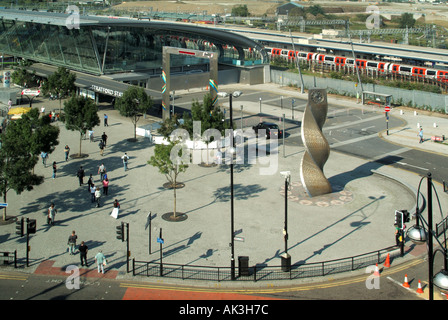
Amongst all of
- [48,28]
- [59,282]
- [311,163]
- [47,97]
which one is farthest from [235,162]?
[48,28]

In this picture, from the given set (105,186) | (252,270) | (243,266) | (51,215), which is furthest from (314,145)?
(51,215)

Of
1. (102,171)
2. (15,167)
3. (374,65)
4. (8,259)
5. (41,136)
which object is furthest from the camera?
(374,65)

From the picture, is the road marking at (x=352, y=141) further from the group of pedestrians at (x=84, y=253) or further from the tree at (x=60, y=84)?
the tree at (x=60, y=84)

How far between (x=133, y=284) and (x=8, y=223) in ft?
32.3

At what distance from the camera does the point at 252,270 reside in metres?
22.7

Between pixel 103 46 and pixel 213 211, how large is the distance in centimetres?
4027

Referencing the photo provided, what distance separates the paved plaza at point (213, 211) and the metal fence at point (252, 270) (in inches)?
24.3

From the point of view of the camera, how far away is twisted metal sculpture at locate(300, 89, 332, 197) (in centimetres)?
3070

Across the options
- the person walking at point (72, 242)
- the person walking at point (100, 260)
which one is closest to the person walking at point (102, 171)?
the person walking at point (72, 242)

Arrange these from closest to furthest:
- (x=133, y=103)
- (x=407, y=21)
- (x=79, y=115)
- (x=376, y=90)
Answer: (x=79, y=115) < (x=133, y=103) < (x=376, y=90) < (x=407, y=21)

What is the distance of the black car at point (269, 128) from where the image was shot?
1762 inches

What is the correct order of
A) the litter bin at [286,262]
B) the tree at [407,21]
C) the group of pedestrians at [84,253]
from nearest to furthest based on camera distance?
the group of pedestrians at [84,253]
the litter bin at [286,262]
the tree at [407,21]

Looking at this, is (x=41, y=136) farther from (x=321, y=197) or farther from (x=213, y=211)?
(x=321, y=197)

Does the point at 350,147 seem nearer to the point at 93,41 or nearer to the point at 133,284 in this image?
the point at 133,284
